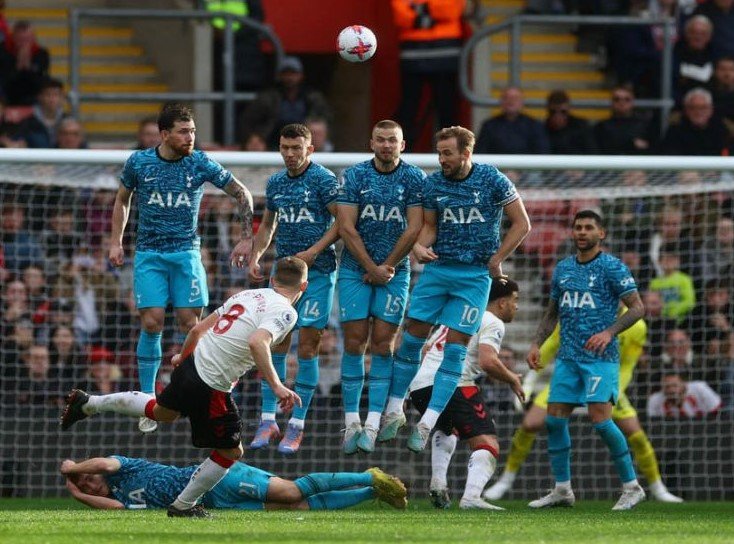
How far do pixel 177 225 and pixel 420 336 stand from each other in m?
2.11

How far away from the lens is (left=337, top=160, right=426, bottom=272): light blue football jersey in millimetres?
13984

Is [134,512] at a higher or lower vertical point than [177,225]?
lower

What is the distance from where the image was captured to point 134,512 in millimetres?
13414

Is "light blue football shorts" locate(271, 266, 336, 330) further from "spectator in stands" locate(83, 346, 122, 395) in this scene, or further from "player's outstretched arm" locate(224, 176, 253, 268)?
"spectator in stands" locate(83, 346, 122, 395)

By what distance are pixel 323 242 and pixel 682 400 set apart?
5.12 metres

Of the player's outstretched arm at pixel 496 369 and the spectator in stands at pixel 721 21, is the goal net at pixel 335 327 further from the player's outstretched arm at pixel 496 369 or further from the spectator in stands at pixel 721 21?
the spectator in stands at pixel 721 21

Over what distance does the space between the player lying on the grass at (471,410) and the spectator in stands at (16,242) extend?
4467 mm

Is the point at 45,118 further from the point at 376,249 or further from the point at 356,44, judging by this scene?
the point at 376,249

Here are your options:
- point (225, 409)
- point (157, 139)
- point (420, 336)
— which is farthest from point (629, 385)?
point (225, 409)

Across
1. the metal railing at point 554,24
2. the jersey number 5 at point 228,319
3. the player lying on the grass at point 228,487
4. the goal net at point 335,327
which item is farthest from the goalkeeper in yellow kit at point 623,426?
the jersey number 5 at point 228,319

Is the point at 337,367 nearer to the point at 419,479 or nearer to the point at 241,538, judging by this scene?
the point at 419,479

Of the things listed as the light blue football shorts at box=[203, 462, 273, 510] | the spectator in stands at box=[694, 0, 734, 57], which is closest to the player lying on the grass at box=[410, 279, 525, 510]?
the light blue football shorts at box=[203, 462, 273, 510]

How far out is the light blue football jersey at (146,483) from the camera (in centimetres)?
1412

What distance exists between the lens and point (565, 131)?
63.6ft
